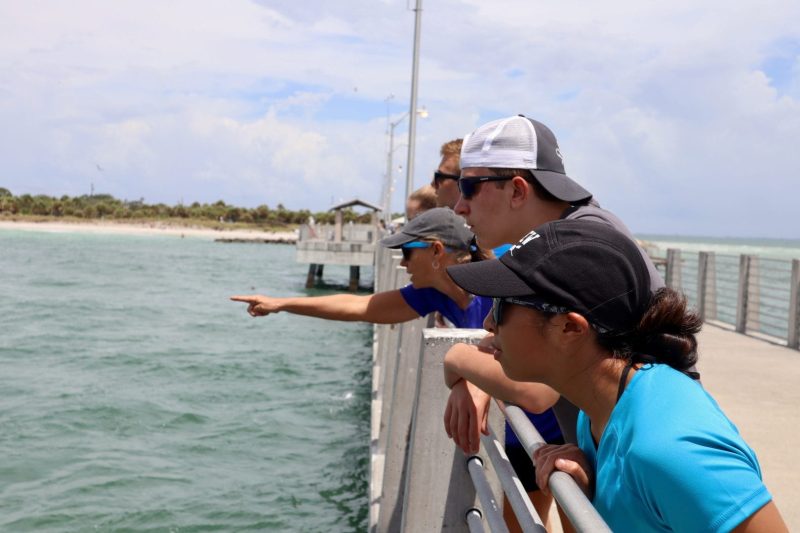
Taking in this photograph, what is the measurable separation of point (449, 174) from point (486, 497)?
2.69 m

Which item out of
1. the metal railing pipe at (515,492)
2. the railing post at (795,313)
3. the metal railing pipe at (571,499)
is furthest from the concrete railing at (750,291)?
the metal railing pipe at (571,499)

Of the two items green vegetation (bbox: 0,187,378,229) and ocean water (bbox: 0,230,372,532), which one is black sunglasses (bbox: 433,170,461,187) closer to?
ocean water (bbox: 0,230,372,532)

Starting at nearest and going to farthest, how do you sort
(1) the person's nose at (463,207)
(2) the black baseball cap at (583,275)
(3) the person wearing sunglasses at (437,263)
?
(2) the black baseball cap at (583,275), (1) the person's nose at (463,207), (3) the person wearing sunglasses at (437,263)

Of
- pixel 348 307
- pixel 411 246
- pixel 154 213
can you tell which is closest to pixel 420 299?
pixel 411 246

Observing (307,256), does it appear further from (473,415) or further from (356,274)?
(473,415)

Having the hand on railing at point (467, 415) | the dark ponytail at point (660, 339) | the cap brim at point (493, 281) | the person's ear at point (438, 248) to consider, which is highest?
the person's ear at point (438, 248)

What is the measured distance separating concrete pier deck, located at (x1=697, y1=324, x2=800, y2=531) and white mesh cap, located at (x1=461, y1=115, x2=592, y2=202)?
2813 mm

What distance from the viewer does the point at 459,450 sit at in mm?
2725

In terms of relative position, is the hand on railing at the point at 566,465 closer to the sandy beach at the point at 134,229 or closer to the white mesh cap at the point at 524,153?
the white mesh cap at the point at 524,153

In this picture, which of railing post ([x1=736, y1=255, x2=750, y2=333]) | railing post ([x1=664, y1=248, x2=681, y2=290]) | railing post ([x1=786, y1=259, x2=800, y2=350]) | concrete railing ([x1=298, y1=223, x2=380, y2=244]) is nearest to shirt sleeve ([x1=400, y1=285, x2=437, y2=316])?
railing post ([x1=786, y1=259, x2=800, y2=350])

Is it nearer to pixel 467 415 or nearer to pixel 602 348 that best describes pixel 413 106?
pixel 467 415

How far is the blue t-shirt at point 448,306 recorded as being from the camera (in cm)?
339

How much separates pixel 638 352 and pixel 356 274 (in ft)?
119

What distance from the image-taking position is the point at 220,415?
42.8ft
